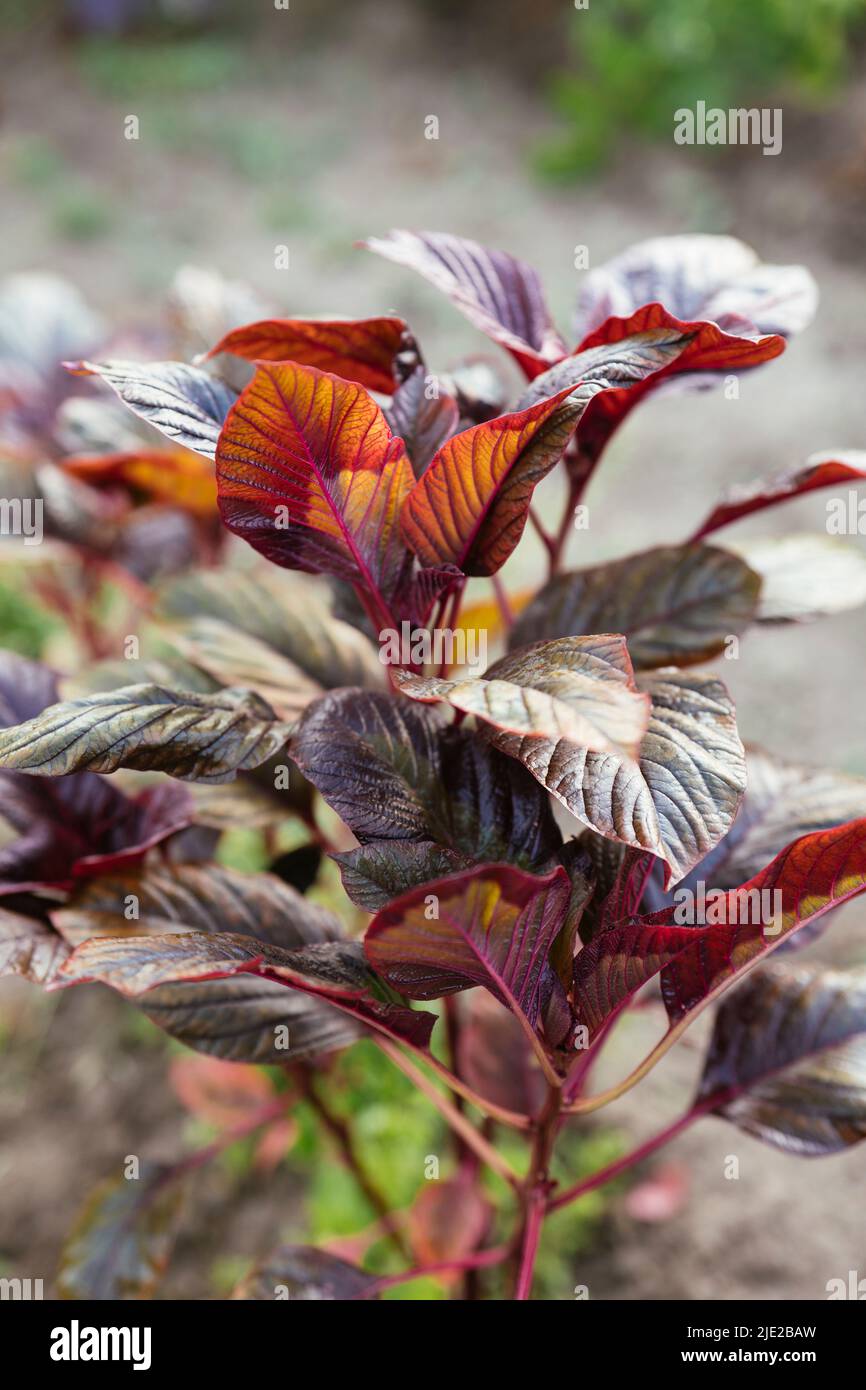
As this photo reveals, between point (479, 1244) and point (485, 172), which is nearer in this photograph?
point (479, 1244)

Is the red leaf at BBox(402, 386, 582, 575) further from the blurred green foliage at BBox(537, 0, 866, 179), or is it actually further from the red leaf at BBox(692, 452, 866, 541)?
the blurred green foliage at BBox(537, 0, 866, 179)

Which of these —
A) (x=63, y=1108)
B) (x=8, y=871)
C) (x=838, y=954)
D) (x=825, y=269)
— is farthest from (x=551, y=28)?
(x=8, y=871)

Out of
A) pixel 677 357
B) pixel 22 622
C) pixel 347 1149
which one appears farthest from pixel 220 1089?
pixel 22 622

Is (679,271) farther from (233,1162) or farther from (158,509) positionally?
(233,1162)

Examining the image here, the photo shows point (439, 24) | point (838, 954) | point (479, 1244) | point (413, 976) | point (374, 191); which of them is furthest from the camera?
point (439, 24)

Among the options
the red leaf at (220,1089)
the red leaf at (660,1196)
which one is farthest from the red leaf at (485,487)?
the red leaf at (660,1196)

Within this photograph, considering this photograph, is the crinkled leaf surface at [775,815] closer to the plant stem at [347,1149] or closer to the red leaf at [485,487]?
the red leaf at [485,487]

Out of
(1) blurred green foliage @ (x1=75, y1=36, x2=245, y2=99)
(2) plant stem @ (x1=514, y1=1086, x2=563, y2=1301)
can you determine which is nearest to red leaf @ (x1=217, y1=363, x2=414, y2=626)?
(2) plant stem @ (x1=514, y1=1086, x2=563, y2=1301)
